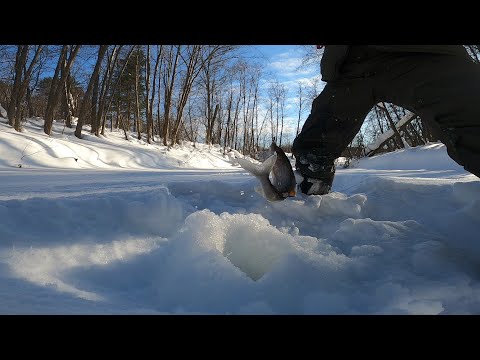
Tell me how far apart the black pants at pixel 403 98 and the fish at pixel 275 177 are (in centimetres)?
20

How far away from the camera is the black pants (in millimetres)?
1265

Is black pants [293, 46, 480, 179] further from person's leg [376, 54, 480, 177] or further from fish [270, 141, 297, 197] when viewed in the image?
fish [270, 141, 297, 197]

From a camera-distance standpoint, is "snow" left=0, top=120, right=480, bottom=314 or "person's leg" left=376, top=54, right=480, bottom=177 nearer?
"snow" left=0, top=120, right=480, bottom=314

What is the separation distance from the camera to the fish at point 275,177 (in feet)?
5.94

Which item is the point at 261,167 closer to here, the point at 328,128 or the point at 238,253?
the point at 328,128

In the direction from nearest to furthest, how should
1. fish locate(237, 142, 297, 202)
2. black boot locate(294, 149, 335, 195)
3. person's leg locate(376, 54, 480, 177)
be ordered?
1. person's leg locate(376, 54, 480, 177)
2. fish locate(237, 142, 297, 202)
3. black boot locate(294, 149, 335, 195)

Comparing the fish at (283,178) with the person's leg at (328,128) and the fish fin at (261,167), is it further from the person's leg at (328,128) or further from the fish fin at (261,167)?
the person's leg at (328,128)

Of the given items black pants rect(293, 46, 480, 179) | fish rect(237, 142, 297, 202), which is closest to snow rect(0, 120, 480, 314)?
fish rect(237, 142, 297, 202)

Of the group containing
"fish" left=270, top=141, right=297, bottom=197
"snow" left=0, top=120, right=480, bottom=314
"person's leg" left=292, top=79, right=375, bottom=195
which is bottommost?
"snow" left=0, top=120, right=480, bottom=314
